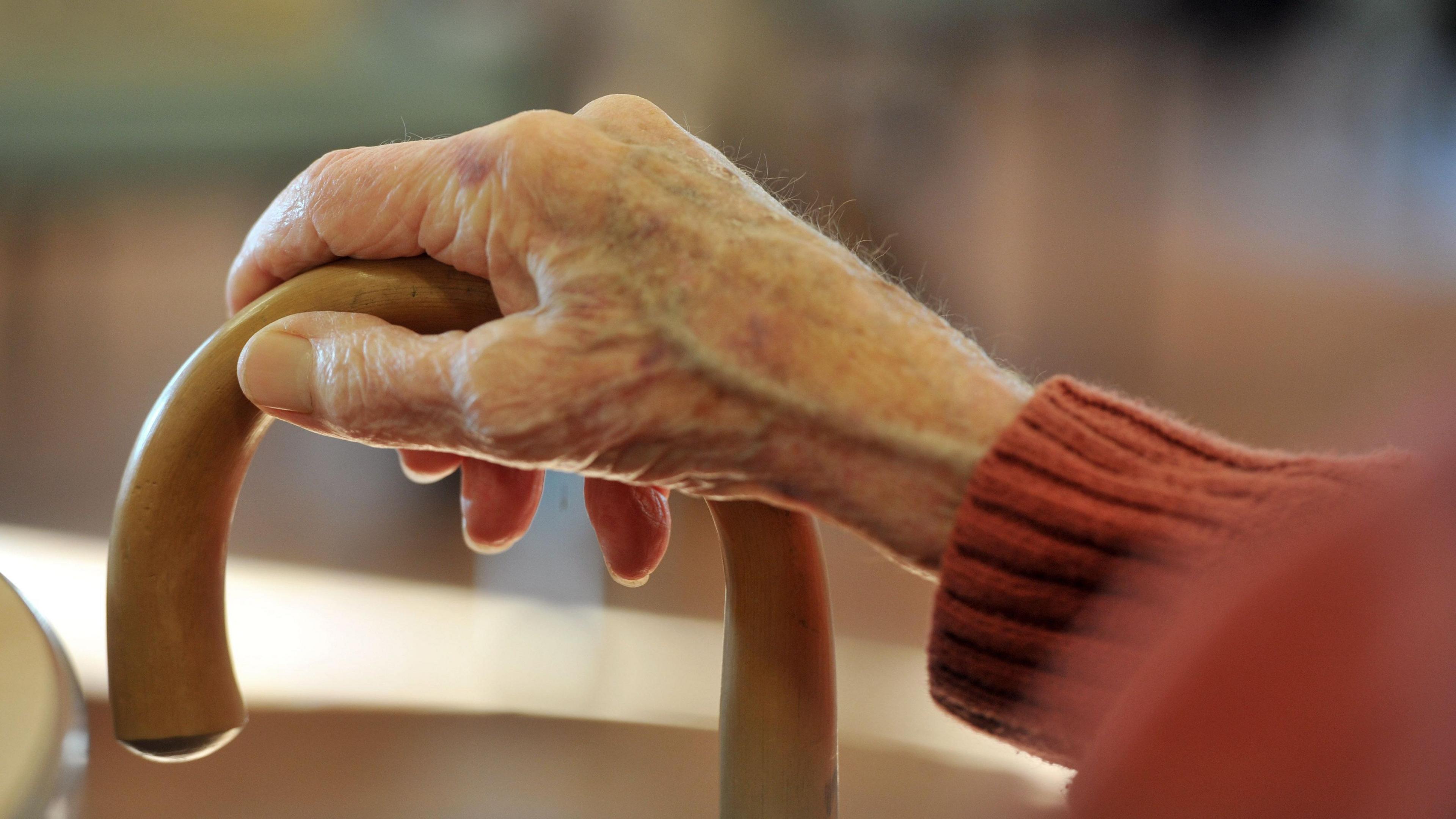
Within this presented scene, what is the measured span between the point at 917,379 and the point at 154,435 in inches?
9.7

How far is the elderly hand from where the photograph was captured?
0.91 feet

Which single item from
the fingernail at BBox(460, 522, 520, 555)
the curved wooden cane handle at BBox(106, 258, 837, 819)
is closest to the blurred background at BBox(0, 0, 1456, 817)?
the fingernail at BBox(460, 522, 520, 555)

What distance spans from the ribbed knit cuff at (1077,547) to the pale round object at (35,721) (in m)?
0.27

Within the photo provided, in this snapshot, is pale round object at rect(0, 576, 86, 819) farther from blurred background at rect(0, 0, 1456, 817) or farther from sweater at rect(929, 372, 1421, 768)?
blurred background at rect(0, 0, 1456, 817)

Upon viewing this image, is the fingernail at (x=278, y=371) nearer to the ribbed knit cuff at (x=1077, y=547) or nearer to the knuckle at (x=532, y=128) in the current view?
the knuckle at (x=532, y=128)

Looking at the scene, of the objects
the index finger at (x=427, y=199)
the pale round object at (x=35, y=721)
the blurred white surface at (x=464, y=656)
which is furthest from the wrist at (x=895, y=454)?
the blurred white surface at (x=464, y=656)

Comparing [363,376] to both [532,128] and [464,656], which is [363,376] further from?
[464,656]

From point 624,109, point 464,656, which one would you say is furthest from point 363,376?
point 464,656

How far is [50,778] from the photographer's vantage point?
277 mm

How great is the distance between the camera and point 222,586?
1.00 feet

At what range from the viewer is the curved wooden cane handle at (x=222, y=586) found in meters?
0.29

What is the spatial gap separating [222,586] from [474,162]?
0.17 meters

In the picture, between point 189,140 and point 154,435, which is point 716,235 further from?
point 189,140

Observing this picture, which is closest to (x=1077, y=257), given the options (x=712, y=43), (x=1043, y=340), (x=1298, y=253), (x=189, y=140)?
(x=1043, y=340)
